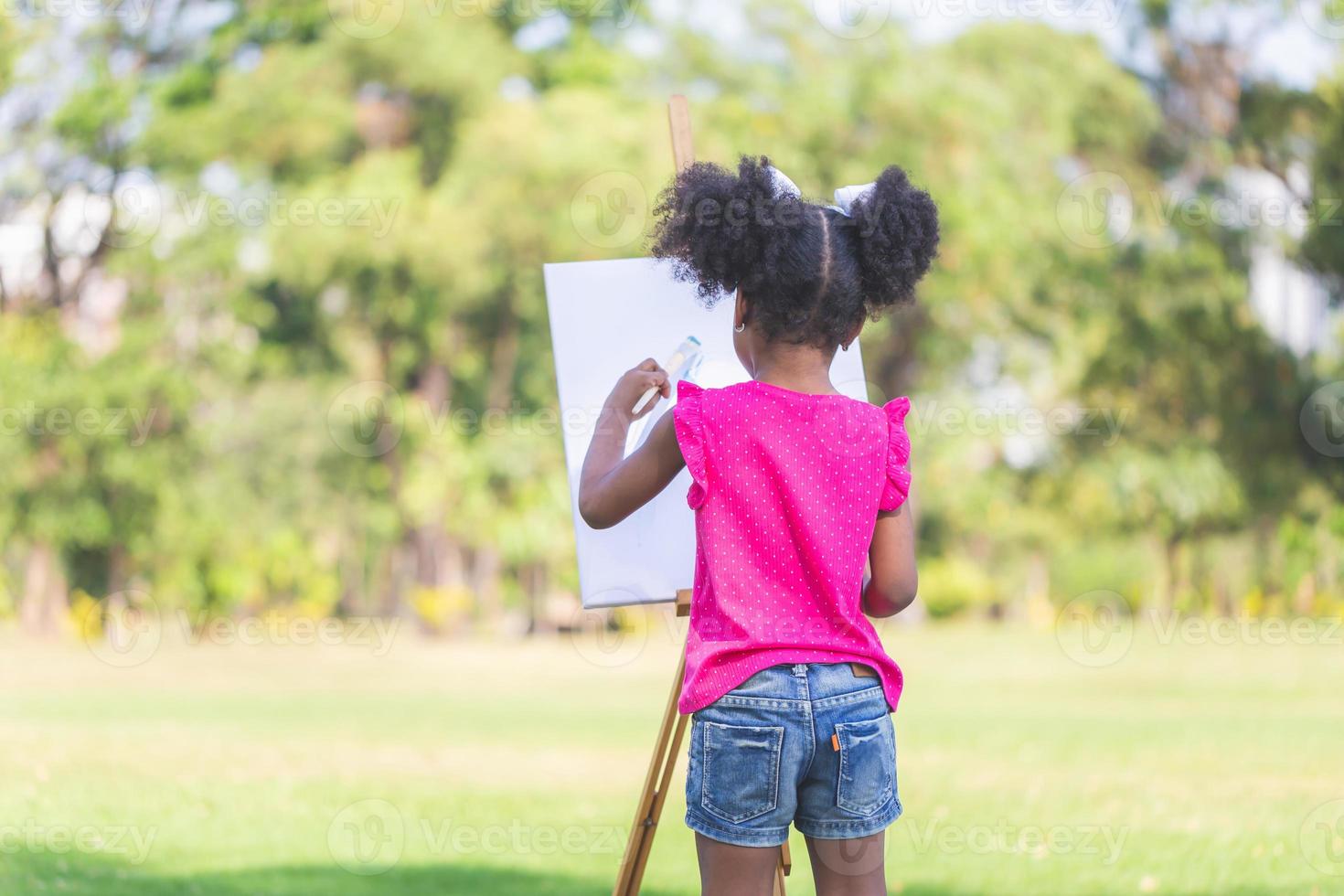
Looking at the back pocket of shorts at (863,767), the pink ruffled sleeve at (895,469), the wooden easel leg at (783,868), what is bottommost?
the wooden easel leg at (783,868)

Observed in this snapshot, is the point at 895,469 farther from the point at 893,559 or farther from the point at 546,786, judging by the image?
the point at 546,786

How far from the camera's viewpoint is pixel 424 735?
1059 cm

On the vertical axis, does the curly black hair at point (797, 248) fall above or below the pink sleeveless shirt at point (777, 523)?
above

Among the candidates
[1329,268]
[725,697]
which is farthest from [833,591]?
[1329,268]

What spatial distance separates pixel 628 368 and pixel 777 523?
4.53ft

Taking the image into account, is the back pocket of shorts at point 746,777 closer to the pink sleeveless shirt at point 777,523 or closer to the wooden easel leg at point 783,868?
the pink sleeveless shirt at point 777,523

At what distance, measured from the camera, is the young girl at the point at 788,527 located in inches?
93.8

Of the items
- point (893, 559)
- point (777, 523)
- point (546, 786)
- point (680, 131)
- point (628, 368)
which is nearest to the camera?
point (777, 523)

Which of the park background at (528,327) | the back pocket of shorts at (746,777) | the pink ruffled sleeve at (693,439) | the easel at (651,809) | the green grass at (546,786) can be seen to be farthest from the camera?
the park background at (528,327)

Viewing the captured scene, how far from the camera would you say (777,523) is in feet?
8.09

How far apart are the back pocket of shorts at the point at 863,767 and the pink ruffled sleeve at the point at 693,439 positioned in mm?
456

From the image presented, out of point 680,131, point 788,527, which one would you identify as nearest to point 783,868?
point 788,527

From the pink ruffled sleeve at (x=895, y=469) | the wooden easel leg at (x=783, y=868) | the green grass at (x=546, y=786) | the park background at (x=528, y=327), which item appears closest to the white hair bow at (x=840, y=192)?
the pink ruffled sleeve at (x=895, y=469)

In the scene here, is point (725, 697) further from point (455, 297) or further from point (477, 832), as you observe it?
point (455, 297)
